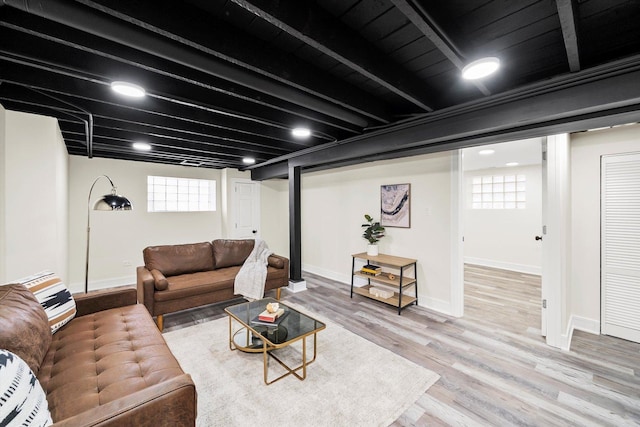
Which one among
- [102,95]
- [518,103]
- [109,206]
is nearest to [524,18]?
[518,103]

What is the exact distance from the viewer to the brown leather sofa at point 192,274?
2916 mm

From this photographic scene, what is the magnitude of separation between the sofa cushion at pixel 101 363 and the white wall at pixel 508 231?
6.42m

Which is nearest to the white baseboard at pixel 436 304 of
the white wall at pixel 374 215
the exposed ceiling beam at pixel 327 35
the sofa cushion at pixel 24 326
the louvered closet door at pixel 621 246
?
the white wall at pixel 374 215

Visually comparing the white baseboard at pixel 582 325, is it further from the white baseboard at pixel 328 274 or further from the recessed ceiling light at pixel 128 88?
the recessed ceiling light at pixel 128 88

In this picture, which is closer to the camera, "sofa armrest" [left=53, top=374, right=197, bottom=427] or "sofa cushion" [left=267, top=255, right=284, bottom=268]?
"sofa armrest" [left=53, top=374, right=197, bottom=427]

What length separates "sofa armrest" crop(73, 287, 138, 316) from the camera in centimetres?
222

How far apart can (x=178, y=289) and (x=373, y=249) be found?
8.80 feet

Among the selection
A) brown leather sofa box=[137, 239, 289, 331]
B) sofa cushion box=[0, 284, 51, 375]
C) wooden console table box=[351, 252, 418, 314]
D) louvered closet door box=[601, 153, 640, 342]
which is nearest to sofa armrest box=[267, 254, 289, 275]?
brown leather sofa box=[137, 239, 289, 331]

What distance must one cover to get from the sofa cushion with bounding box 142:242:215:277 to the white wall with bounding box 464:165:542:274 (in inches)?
232

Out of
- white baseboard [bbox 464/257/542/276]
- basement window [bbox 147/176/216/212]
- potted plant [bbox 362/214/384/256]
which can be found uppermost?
basement window [bbox 147/176/216/212]

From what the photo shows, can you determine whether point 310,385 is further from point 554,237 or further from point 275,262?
point 554,237

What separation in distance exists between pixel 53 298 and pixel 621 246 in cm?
532

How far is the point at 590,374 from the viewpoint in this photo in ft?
6.96

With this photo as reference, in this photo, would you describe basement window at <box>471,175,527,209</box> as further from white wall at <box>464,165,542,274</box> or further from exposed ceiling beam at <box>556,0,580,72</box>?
exposed ceiling beam at <box>556,0,580,72</box>
